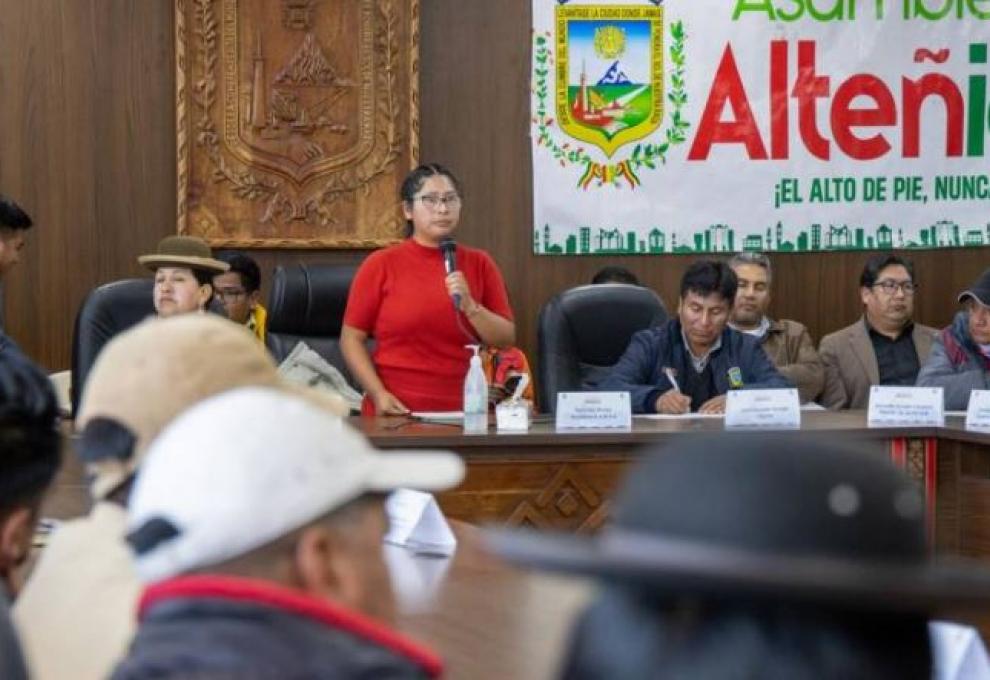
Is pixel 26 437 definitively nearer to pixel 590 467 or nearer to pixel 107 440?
pixel 107 440

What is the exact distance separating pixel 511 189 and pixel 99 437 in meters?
5.48

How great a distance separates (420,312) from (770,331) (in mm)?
1920

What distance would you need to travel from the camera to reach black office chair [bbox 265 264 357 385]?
18.6 feet

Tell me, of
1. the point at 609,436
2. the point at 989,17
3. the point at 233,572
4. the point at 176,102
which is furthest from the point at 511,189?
the point at 233,572

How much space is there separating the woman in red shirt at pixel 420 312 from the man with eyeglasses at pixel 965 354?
1.41m

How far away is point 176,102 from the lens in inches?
259

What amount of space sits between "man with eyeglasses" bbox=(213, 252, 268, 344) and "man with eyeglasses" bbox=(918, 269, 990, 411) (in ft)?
7.64

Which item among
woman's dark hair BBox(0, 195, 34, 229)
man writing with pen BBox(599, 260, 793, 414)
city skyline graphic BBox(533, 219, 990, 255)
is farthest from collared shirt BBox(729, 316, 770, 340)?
woman's dark hair BBox(0, 195, 34, 229)

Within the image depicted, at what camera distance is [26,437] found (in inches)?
62.2

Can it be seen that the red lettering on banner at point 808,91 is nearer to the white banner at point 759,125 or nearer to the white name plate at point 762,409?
the white banner at point 759,125

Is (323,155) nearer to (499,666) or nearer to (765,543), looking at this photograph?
(499,666)

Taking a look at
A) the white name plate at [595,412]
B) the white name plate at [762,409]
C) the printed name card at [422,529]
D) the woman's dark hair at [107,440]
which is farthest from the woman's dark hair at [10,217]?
the woman's dark hair at [107,440]

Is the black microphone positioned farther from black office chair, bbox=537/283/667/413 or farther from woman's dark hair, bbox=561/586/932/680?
woman's dark hair, bbox=561/586/932/680

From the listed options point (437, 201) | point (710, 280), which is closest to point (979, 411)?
point (710, 280)
